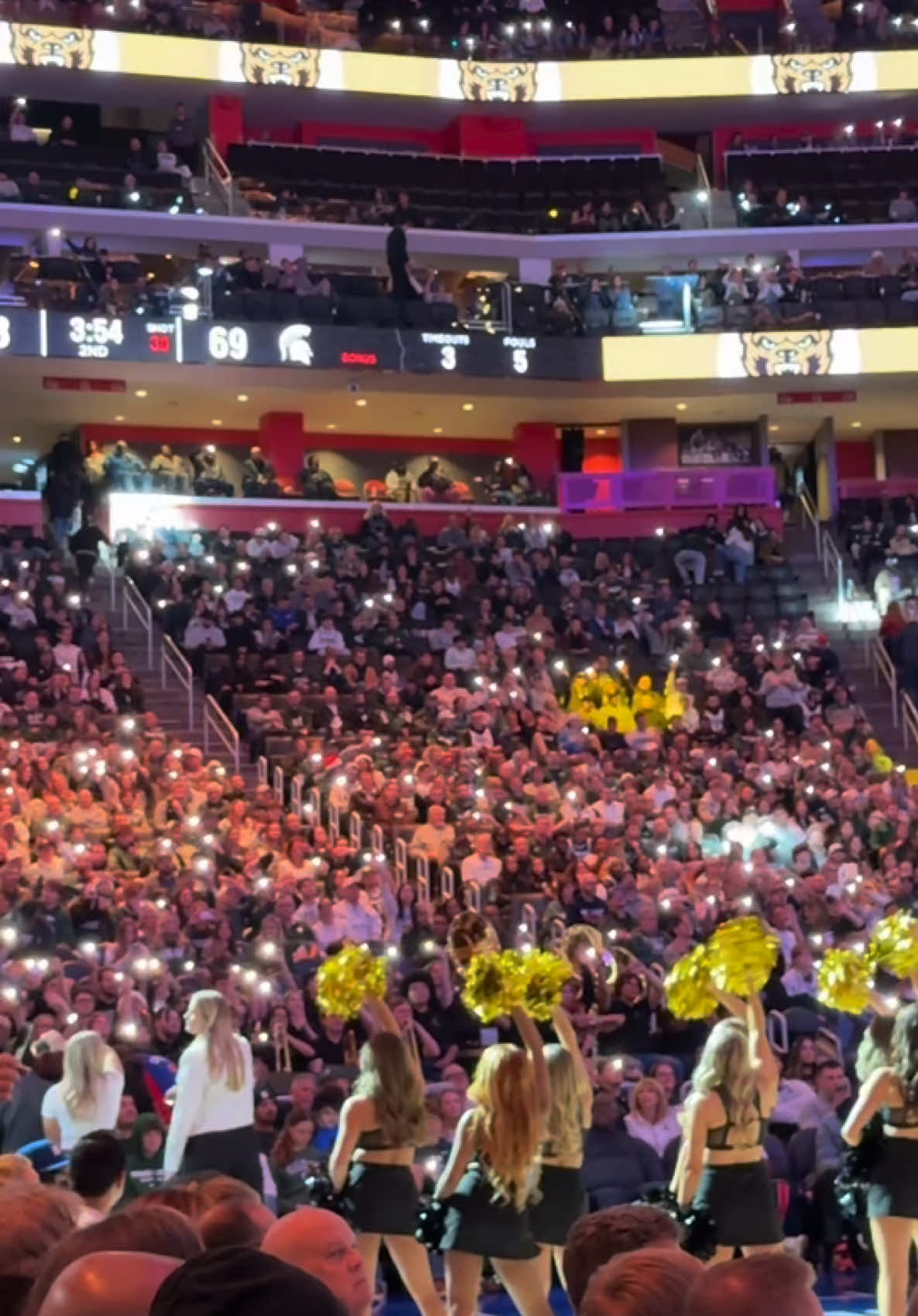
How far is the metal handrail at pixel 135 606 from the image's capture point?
23.0m

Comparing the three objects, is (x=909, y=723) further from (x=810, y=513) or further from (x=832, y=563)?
(x=810, y=513)

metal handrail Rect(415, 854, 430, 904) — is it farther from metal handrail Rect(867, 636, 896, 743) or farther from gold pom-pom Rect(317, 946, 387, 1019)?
metal handrail Rect(867, 636, 896, 743)

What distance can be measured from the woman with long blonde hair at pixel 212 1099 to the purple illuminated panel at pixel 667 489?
22153 mm

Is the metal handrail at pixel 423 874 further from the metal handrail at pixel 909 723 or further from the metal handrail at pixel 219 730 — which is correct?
the metal handrail at pixel 909 723

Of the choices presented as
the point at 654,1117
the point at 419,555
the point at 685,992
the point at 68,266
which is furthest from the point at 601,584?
the point at 685,992

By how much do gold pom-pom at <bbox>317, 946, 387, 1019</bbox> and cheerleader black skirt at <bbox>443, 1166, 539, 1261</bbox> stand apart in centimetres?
110

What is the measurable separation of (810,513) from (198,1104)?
78.0 feet

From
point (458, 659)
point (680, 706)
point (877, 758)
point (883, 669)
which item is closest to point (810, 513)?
point (883, 669)

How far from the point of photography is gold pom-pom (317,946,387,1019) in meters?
8.92

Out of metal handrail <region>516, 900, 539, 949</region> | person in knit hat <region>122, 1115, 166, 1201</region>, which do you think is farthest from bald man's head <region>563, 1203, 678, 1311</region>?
metal handrail <region>516, 900, 539, 949</region>

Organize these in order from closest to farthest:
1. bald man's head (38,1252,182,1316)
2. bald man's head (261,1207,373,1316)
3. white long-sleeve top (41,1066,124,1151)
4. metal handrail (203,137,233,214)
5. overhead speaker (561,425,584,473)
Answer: bald man's head (38,1252,182,1316)
bald man's head (261,1207,373,1316)
white long-sleeve top (41,1066,124,1151)
metal handrail (203,137,233,214)
overhead speaker (561,425,584,473)

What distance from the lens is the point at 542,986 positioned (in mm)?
8438

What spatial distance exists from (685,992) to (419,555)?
Answer: 16557 millimetres

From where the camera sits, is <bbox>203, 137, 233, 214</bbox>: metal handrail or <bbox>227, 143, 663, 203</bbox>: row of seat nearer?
<bbox>203, 137, 233, 214</bbox>: metal handrail
